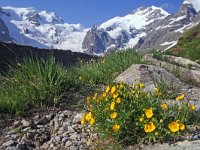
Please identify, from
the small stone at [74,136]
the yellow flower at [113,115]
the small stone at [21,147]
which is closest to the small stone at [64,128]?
the small stone at [74,136]

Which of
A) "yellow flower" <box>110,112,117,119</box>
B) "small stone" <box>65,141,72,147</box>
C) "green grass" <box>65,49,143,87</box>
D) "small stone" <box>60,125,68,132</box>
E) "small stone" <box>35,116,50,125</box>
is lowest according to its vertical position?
"small stone" <box>65,141,72,147</box>

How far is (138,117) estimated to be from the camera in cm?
593

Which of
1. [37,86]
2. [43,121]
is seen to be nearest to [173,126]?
[43,121]

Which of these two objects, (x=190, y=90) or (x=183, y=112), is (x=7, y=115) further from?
(x=190, y=90)

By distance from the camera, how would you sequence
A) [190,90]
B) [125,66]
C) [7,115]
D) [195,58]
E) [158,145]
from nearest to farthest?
[158,145] → [7,115] → [190,90] → [125,66] → [195,58]

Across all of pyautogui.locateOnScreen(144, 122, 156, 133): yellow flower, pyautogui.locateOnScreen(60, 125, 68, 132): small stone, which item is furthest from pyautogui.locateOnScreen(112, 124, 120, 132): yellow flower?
pyautogui.locateOnScreen(60, 125, 68, 132): small stone

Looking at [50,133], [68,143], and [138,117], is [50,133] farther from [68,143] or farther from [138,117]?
[138,117]

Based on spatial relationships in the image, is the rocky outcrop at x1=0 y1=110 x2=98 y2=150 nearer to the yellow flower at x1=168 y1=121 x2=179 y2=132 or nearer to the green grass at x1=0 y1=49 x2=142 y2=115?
the green grass at x1=0 y1=49 x2=142 y2=115

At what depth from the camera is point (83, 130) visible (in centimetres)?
716

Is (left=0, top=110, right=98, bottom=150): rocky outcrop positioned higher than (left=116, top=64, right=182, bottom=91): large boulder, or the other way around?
(left=116, top=64, right=182, bottom=91): large boulder

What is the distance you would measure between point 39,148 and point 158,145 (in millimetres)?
2099

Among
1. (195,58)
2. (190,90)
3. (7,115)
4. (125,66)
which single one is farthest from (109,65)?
(195,58)

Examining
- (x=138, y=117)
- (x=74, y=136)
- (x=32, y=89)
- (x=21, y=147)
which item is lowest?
(x=21, y=147)

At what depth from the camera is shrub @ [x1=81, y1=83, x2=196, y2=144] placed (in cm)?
572
